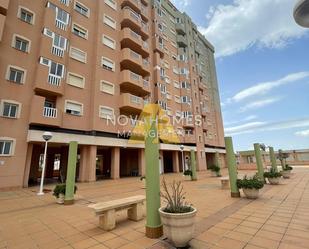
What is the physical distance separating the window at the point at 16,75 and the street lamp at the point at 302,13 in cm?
1651

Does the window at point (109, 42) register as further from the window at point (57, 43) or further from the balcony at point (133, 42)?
Result: the window at point (57, 43)

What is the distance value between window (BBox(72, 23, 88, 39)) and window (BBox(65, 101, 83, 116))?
24.0ft

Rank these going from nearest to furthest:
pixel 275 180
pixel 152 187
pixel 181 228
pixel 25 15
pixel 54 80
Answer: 1. pixel 181 228
2. pixel 152 187
3. pixel 275 180
4. pixel 54 80
5. pixel 25 15

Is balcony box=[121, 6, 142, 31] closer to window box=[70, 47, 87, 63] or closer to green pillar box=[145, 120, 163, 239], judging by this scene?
window box=[70, 47, 87, 63]

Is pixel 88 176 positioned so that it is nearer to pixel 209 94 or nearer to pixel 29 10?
pixel 29 10

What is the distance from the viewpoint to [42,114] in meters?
13.8

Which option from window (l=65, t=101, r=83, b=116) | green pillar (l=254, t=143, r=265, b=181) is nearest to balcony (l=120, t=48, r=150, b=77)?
window (l=65, t=101, r=83, b=116)

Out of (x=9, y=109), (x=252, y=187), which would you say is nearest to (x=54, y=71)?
(x=9, y=109)

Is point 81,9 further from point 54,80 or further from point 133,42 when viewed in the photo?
point 54,80

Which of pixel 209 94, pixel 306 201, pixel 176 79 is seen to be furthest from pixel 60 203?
pixel 209 94

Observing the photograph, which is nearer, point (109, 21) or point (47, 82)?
point (47, 82)

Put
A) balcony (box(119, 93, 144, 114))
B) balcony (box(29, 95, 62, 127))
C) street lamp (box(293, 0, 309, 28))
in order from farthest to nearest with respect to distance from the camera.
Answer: balcony (box(119, 93, 144, 114))
balcony (box(29, 95, 62, 127))
street lamp (box(293, 0, 309, 28))

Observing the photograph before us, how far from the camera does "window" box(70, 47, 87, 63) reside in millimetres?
17328

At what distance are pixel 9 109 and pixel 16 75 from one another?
2.75 metres
